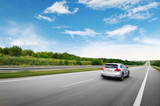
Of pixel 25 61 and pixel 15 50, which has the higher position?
pixel 15 50

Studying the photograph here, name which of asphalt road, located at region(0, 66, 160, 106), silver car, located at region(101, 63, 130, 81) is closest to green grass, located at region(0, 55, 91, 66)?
asphalt road, located at region(0, 66, 160, 106)

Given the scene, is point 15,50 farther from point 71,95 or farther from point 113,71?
point 71,95

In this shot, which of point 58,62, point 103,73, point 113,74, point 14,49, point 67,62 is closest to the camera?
point 113,74

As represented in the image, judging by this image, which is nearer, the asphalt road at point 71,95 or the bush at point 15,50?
the asphalt road at point 71,95

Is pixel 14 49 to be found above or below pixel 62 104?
above

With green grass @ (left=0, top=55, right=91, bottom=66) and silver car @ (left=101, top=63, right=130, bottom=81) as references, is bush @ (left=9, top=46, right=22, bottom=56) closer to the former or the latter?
green grass @ (left=0, top=55, right=91, bottom=66)

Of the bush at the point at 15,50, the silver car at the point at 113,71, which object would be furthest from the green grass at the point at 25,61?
the bush at the point at 15,50

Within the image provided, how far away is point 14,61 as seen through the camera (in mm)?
30797

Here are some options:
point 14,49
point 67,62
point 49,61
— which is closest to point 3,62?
point 49,61

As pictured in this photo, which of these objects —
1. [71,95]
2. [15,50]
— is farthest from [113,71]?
[15,50]

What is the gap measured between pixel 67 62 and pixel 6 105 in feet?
143

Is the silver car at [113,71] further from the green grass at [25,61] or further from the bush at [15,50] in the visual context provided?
the bush at [15,50]

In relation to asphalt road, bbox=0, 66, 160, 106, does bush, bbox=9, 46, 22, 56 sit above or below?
above

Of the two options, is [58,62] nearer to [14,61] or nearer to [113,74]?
[14,61]
